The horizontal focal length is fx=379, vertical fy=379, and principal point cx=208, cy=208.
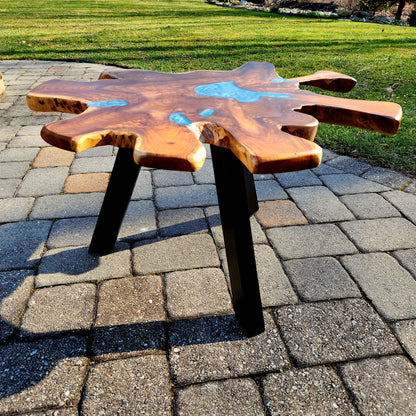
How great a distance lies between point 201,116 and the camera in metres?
1.32

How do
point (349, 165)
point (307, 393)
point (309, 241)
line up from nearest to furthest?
1. point (307, 393)
2. point (309, 241)
3. point (349, 165)

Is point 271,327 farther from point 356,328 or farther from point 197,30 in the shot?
point 197,30

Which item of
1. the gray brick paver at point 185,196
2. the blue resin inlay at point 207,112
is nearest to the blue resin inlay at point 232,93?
the blue resin inlay at point 207,112

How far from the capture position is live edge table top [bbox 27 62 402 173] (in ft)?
3.52

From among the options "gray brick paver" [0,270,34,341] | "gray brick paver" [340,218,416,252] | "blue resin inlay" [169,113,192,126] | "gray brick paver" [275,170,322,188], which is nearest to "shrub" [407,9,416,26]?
"gray brick paver" [275,170,322,188]

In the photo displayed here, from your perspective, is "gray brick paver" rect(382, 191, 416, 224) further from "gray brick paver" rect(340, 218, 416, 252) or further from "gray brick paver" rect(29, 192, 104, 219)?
"gray brick paver" rect(29, 192, 104, 219)

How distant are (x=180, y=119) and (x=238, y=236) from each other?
0.50m

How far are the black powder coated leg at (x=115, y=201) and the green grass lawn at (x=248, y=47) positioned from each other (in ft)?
7.10

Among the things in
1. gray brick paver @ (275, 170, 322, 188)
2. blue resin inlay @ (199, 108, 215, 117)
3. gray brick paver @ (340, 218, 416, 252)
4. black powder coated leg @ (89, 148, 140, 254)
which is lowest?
gray brick paver @ (275, 170, 322, 188)

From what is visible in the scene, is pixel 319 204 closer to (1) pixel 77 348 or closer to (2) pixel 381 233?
(2) pixel 381 233

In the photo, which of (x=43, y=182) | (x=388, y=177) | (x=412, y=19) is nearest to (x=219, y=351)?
(x=43, y=182)

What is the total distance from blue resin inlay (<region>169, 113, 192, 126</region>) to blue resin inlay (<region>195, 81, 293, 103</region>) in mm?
291

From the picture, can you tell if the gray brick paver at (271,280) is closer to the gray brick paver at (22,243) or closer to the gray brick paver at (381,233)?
the gray brick paver at (381,233)

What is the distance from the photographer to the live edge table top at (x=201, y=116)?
3.52 feet
